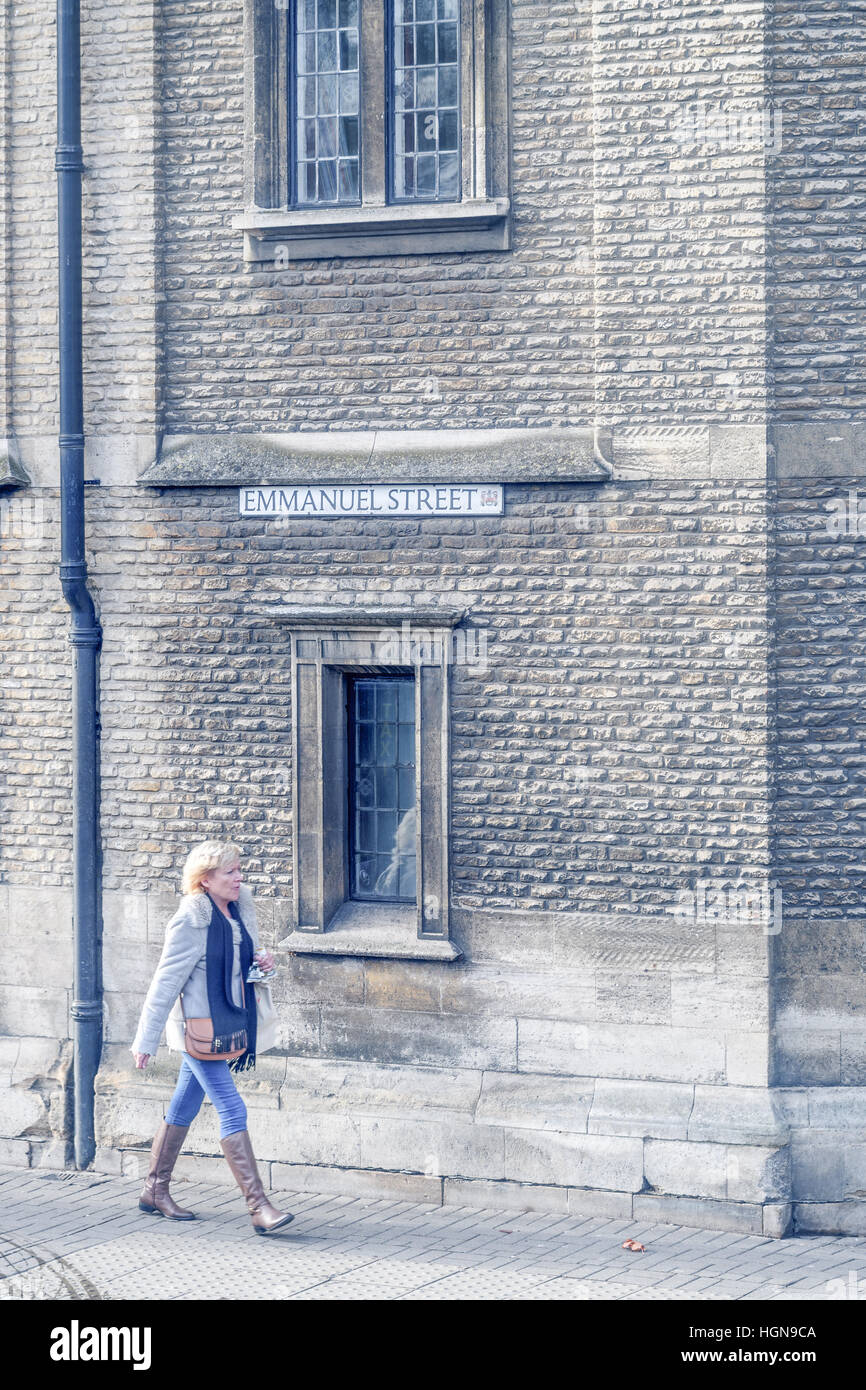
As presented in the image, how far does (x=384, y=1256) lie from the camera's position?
27.2ft

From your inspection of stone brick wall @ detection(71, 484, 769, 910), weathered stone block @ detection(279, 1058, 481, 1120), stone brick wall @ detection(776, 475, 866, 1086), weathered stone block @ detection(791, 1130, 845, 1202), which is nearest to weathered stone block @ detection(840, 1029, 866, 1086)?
stone brick wall @ detection(776, 475, 866, 1086)

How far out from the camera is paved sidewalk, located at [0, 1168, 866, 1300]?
778 centimetres

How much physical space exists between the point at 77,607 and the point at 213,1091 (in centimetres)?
313

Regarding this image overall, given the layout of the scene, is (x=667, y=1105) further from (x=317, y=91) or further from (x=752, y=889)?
(x=317, y=91)

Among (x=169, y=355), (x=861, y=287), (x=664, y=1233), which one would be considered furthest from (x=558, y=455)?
(x=664, y=1233)

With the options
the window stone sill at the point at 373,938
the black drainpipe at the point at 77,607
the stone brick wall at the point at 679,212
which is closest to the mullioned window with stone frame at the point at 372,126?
the stone brick wall at the point at 679,212

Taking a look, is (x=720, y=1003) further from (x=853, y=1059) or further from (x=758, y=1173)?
(x=758, y=1173)

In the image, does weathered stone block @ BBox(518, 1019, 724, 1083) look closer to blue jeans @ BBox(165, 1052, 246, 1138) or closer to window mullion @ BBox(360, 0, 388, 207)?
blue jeans @ BBox(165, 1052, 246, 1138)

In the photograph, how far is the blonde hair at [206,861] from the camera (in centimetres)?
845

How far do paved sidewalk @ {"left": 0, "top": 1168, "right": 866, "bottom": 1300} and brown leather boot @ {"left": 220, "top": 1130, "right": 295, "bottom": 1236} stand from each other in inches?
3.9

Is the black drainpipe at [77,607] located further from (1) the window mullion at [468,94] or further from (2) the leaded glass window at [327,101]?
(1) the window mullion at [468,94]

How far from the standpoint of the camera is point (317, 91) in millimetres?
9875

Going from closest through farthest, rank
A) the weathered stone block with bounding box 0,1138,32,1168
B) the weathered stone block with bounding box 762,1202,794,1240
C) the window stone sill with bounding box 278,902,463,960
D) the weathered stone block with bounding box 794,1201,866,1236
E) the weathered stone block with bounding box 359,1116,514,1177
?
the weathered stone block with bounding box 762,1202,794,1240 → the weathered stone block with bounding box 794,1201,866,1236 → the weathered stone block with bounding box 359,1116,514,1177 → the window stone sill with bounding box 278,902,463,960 → the weathered stone block with bounding box 0,1138,32,1168

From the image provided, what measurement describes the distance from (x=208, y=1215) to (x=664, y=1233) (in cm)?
242
